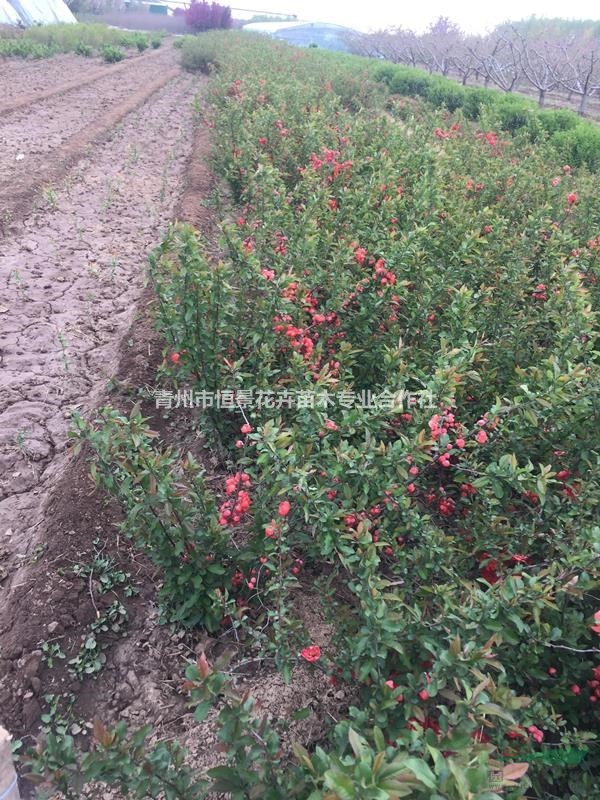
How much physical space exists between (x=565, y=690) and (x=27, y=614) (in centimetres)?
208

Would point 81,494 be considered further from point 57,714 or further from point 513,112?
point 513,112

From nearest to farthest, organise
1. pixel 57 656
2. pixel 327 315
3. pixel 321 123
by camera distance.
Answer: pixel 57 656 → pixel 327 315 → pixel 321 123

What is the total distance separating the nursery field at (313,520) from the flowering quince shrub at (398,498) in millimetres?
15

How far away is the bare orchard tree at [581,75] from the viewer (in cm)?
1566

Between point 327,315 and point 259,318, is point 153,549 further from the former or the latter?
point 327,315

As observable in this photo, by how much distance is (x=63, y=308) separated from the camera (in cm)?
471

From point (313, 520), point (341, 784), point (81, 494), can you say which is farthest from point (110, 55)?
point (341, 784)

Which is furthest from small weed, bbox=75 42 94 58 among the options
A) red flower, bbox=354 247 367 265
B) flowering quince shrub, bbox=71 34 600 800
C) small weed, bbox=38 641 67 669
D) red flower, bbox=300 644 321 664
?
red flower, bbox=300 644 321 664

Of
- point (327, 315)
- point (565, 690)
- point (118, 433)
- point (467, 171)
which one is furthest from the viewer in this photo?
point (467, 171)

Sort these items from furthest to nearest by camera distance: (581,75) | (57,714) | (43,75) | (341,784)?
(581,75) → (43,75) → (57,714) → (341,784)

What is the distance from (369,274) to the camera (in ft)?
11.4

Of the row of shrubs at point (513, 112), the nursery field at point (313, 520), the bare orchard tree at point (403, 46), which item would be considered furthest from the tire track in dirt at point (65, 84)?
the bare orchard tree at point (403, 46)

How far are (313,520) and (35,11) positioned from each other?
33619 mm

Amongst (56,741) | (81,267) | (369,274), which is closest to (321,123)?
(81,267)
